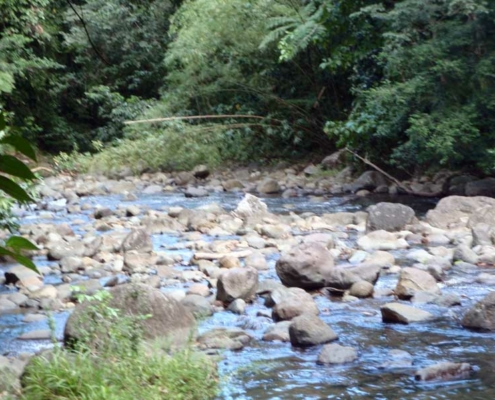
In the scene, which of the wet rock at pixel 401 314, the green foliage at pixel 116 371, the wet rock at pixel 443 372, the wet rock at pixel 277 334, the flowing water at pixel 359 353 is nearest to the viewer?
the green foliage at pixel 116 371

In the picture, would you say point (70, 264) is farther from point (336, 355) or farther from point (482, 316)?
point (482, 316)

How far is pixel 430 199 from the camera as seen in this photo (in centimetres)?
1173

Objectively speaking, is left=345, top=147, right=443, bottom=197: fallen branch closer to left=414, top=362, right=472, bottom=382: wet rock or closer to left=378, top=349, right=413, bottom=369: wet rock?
left=378, top=349, right=413, bottom=369: wet rock

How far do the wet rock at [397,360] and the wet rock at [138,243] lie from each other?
12.7 feet

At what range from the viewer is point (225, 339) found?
4668 millimetres

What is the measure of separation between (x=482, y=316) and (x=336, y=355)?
1173mm

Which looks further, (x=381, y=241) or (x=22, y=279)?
(x=381, y=241)

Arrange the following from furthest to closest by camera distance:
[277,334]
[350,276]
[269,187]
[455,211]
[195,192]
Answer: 1. [269,187]
2. [195,192]
3. [455,211]
4. [350,276]
5. [277,334]

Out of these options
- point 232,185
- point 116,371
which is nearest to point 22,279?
point 116,371

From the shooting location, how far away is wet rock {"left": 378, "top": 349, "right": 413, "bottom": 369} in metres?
4.19

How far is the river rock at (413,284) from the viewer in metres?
5.82

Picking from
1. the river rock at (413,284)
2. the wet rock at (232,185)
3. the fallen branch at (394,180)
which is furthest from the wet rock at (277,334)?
the wet rock at (232,185)

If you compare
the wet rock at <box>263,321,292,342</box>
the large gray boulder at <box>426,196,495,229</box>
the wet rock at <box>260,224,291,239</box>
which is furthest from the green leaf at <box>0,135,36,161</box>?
the large gray boulder at <box>426,196,495,229</box>

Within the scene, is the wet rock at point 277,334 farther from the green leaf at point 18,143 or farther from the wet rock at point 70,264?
the green leaf at point 18,143
